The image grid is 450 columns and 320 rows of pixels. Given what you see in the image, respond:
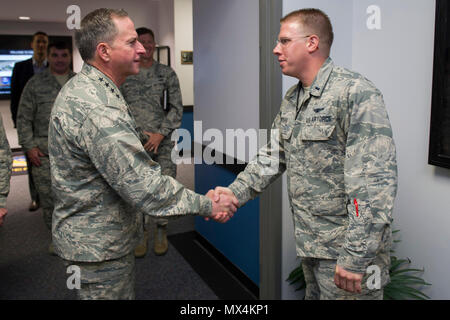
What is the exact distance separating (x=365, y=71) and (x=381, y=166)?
1.02 metres

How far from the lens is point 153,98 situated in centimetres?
309

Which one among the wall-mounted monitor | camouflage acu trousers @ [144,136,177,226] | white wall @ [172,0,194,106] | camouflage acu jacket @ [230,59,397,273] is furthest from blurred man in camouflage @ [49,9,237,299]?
the wall-mounted monitor

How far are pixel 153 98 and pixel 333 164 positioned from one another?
2.01 meters

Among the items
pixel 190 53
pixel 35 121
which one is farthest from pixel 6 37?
pixel 35 121

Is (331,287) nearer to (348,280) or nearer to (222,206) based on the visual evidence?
(348,280)

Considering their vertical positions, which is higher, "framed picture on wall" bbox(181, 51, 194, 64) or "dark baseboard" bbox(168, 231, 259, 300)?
"framed picture on wall" bbox(181, 51, 194, 64)

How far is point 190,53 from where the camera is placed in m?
6.80

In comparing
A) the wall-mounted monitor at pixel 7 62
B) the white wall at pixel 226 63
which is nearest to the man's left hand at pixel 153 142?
the white wall at pixel 226 63

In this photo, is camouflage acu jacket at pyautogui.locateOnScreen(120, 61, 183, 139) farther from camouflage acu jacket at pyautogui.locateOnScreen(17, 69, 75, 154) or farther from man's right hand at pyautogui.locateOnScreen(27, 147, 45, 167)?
man's right hand at pyautogui.locateOnScreen(27, 147, 45, 167)

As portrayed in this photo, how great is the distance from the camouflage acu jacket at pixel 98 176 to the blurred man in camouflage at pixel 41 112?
1.74 metres

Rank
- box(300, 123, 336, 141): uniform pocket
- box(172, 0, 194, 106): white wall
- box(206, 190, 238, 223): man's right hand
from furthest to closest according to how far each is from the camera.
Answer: box(172, 0, 194, 106): white wall, box(206, 190, 238, 223): man's right hand, box(300, 123, 336, 141): uniform pocket

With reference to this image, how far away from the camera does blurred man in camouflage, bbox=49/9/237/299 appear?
1.34 metres

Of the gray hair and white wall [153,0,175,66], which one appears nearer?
the gray hair

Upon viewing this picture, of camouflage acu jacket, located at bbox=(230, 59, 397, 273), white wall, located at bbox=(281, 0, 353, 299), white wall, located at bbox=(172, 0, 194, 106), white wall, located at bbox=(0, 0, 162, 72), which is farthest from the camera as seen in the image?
white wall, located at bbox=(0, 0, 162, 72)
